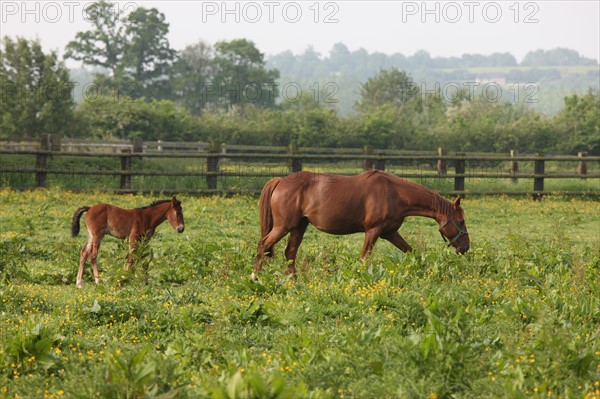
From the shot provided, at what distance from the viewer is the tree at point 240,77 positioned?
84375 mm

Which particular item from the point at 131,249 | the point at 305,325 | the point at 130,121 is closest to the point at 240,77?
the point at 130,121

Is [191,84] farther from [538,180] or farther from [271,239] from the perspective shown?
[271,239]

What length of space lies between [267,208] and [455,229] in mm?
2521

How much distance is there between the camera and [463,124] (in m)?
47.1

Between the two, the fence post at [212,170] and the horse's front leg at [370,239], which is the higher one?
the fence post at [212,170]

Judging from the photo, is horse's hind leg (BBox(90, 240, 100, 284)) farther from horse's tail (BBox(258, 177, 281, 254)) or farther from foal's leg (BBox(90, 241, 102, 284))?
horse's tail (BBox(258, 177, 281, 254))

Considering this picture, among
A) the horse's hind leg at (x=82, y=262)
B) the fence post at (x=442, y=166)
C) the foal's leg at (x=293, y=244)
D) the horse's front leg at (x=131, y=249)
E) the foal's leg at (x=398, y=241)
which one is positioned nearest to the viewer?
the horse's front leg at (x=131, y=249)

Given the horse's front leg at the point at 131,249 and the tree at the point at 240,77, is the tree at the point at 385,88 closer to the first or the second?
the tree at the point at 240,77

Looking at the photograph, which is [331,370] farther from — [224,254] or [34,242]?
[34,242]

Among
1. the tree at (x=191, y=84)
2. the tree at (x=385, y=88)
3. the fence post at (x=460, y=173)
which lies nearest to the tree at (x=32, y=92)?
the fence post at (x=460, y=173)

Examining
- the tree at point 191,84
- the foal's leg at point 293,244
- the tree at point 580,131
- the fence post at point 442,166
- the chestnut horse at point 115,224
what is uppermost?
the tree at point 191,84

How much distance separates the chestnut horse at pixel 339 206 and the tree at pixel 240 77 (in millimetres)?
69301

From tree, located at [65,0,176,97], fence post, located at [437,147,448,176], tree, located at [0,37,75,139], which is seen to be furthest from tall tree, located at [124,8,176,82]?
fence post, located at [437,147,448,176]

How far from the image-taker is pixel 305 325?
7227mm
